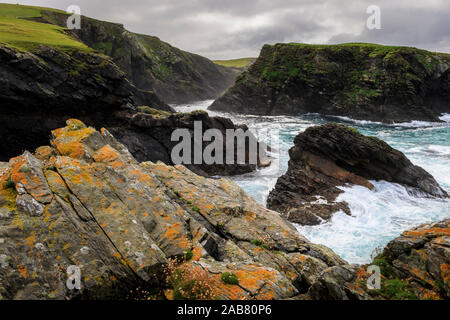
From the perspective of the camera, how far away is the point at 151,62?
361ft

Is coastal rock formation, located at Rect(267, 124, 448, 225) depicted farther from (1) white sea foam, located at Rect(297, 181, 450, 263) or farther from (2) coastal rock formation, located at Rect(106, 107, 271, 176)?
(2) coastal rock formation, located at Rect(106, 107, 271, 176)

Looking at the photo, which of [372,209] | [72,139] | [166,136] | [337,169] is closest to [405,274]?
[72,139]

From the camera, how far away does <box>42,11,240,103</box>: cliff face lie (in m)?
83.7

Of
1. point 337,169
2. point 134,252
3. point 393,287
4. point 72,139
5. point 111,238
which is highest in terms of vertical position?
point 72,139

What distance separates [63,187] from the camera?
817 centimetres

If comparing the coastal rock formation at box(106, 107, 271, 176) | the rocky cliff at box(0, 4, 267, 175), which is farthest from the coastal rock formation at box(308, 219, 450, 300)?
the rocky cliff at box(0, 4, 267, 175)

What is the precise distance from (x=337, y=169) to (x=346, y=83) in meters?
63.4

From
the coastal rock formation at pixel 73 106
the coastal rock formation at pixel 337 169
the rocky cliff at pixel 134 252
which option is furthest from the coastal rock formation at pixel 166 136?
the rocky cliff at pixel 134 252

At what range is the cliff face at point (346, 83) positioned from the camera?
2739 inches

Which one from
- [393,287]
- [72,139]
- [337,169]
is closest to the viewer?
[393,287]

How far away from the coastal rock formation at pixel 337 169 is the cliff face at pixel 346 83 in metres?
49.9

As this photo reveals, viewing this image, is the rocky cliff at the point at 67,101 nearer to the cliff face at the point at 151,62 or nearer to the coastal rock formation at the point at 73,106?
the coastal rock formation at the point at 73,106

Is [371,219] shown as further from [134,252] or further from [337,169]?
[134,252]
